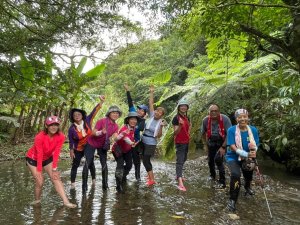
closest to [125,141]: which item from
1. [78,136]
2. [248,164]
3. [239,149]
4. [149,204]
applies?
[78,136]

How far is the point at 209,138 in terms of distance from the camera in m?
7.08

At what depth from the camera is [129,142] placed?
6441 mm

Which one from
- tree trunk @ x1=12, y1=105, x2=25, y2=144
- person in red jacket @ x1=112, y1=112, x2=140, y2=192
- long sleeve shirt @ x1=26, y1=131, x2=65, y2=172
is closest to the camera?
long sleeve shirt @ x1=26, y1=131, x2=65, y2=172

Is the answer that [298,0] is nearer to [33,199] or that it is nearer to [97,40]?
[97,40]

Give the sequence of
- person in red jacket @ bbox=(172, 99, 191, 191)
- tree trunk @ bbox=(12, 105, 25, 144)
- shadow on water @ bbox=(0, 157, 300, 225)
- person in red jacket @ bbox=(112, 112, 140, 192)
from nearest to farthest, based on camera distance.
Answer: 1. shadow on water @ bbox=(0, 157, 300, 225)
2. person in red jacket @ bbox=(112, 112, 140, 192)
3. person in red jacket @ bbox=(172, 99, 191, 191)
4. tree trunk @ bbox=(12, 105, 25, 144)

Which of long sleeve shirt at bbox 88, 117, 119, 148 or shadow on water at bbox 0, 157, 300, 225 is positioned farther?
long sleeve shirt at bbox 88, 117, 119, 148

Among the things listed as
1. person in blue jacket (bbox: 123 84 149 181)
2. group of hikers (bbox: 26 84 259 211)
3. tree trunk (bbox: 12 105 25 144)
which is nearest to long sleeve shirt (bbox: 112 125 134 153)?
group of hikers (bbox: 26 84 259 211)

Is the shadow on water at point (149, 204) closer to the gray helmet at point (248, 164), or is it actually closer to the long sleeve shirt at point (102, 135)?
the gray helmet at point (248, 164)

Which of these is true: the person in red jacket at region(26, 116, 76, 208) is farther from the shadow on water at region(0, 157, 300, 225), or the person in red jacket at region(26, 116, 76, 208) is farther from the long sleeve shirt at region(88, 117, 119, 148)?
the long sleeve shirt at region(88, 117, 119, 148)

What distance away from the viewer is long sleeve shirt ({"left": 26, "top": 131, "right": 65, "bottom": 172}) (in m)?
A: 5.27

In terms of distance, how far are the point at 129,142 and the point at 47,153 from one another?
61.9 inches

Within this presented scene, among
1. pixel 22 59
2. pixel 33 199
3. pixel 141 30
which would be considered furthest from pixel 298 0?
pixel 33 199

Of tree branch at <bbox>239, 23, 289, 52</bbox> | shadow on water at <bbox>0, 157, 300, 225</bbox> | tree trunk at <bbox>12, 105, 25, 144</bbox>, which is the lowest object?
shadow on water at <bbox>0, 157, 300, 225</bbox>

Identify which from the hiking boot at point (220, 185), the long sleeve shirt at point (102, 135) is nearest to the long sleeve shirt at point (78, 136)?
the long sleeve shirt at point (102, 135)
